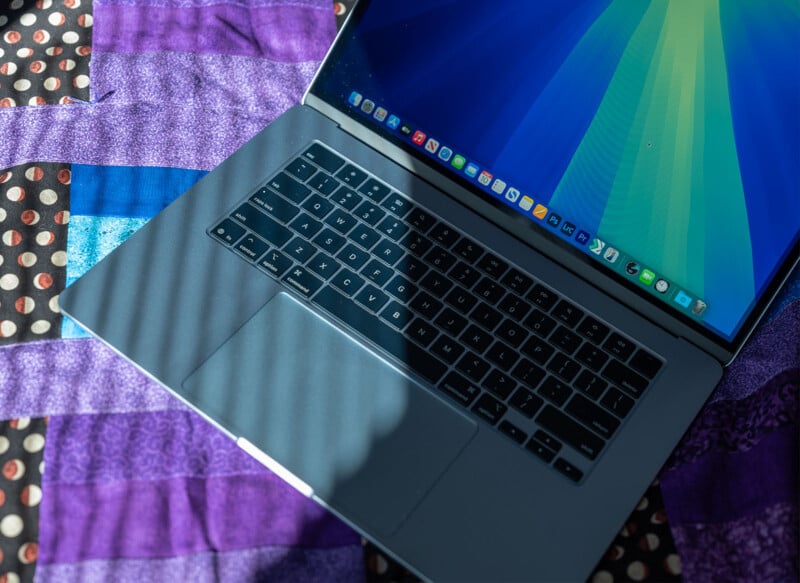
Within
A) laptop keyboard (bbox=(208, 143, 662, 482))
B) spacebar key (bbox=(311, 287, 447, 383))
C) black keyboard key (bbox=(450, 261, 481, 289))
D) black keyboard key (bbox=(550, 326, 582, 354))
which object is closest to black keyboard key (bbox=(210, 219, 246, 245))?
laptop keyboard (bbox=(208, 143, 662, 482))

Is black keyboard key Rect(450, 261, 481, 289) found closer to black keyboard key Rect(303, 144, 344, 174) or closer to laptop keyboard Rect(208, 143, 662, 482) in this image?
laptop keyboard Rect(208, 143, 662, 482)

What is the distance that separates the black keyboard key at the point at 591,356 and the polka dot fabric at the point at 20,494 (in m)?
0.48

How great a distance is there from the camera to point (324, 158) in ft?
3.00

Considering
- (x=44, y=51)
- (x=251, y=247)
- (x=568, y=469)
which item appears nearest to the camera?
Result: (x=568, y=469)

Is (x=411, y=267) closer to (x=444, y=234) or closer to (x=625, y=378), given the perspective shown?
(x=444, y=234)

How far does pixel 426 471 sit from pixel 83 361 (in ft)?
1.09

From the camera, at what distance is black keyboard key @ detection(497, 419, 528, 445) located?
2.50 feet

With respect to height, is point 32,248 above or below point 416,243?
below

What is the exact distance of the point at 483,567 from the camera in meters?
0.70

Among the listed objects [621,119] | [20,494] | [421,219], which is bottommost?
[20,494]

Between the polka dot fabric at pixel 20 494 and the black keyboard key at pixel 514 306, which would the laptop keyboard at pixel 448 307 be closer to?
the black keyboard key at pixel 514 306

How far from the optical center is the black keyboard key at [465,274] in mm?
845

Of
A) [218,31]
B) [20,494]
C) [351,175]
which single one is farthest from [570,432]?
[218,31]

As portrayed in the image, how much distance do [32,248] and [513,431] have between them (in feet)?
1.64
